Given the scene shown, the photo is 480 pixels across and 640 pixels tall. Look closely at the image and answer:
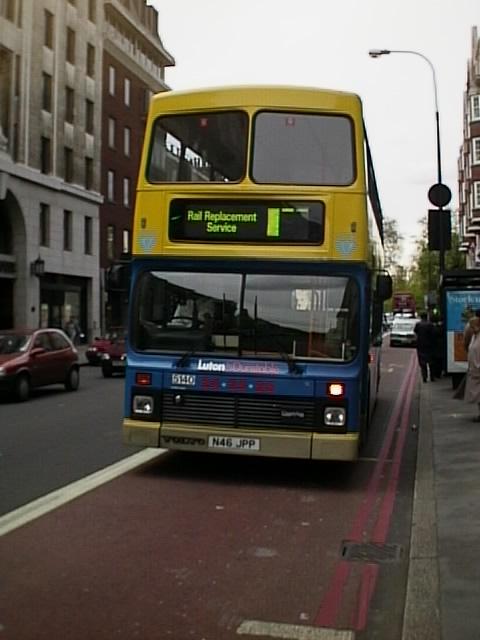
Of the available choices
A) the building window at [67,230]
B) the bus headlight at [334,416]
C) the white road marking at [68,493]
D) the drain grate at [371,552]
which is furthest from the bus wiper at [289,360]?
the building window at [67,230]

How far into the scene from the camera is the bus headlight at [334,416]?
7914mm

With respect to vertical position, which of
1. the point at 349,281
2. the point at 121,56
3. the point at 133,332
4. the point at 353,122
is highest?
the point at 121,56

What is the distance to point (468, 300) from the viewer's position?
17.3 metres

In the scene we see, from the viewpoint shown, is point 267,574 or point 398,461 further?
point 398,461

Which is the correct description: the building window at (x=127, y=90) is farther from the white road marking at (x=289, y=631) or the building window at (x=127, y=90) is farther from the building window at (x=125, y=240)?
the white road marking at (x=289, y=631)

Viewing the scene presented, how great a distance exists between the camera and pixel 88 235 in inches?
1670

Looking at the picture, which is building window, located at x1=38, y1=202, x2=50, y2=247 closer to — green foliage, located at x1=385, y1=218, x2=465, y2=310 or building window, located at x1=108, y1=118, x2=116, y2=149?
building window, located at x1=108, y1=118, x2=116, y2=149

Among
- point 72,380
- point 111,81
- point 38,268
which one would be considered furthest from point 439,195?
point 111,81

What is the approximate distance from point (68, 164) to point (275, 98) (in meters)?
31.3

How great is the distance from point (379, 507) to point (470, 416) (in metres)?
5.95

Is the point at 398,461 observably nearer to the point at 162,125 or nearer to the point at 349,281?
the point at 349,281

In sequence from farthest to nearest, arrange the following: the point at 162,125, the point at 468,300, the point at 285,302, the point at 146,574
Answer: the point at 468,300, the point at 162,125, the point at 285,302, the point at 146,574

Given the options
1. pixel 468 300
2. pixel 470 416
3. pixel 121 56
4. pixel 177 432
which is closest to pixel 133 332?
pixel 177 432

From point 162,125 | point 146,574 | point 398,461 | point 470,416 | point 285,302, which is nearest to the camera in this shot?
point 146,574
